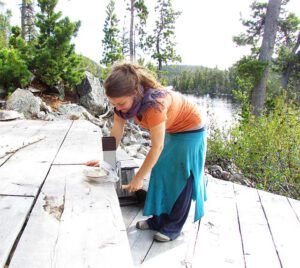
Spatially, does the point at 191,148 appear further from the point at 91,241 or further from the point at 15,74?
the point at 15,74

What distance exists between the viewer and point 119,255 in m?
0.97

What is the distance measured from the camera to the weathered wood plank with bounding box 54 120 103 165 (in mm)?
2014

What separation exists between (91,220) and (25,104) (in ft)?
14.1

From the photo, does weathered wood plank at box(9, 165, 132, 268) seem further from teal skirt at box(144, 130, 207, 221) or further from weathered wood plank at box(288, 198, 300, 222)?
weathered wood plank at box(288, 198, 300, 222)

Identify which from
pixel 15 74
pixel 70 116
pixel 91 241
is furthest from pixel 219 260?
pixel 15 74

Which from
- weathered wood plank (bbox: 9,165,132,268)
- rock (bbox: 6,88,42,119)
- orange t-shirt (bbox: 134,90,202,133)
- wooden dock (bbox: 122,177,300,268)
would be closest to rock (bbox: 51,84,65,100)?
rock (bbox: 6,88,42,119)

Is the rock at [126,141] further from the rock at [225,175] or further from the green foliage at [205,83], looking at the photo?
the green foliage at [205,83]

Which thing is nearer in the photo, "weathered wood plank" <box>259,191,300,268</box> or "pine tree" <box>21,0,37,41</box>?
"weathered wood plank" <box>259,191,300,268</box>

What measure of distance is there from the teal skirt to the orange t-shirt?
60 mm

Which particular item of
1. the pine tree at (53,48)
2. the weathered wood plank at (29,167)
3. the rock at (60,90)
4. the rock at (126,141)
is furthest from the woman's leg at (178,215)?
the rock at (60,90)

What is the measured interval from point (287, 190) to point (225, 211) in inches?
67.2

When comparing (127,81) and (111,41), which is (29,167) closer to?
(127,81)

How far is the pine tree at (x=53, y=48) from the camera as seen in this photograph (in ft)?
20.9

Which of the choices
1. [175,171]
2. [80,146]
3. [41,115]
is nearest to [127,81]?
[175,171]
